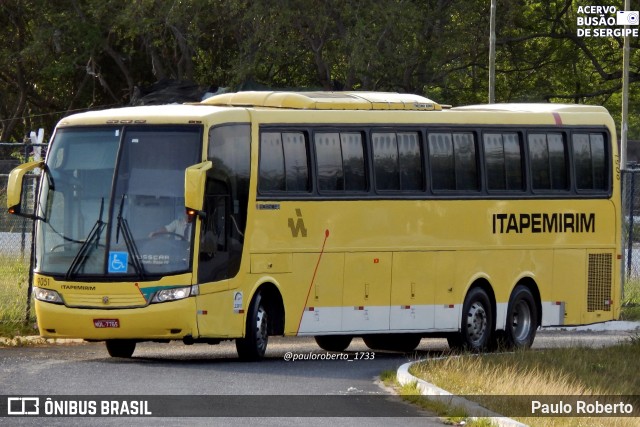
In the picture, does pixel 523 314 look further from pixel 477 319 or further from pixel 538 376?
pixel 538 376

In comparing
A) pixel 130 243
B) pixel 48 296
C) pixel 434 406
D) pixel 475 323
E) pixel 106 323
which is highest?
pixel 130 243

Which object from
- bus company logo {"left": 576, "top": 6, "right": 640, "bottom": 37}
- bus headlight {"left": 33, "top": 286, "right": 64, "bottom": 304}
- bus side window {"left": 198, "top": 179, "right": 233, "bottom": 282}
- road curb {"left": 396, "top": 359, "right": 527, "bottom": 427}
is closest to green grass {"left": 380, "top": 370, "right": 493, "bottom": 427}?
road curb {"left": 396, "top": 359, "right": 527, "bottom": 427}

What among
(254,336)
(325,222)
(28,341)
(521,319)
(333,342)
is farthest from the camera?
(521,319)

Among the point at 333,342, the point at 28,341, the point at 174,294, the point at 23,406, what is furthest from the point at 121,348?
the point at 23,406

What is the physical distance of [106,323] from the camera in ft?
56.5

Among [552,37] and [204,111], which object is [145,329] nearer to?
[204,111]

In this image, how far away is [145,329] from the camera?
17281 millimetres

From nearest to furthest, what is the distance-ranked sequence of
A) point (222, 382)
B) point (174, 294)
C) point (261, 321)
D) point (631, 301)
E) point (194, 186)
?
point (222, 382) < point (194, 186) < point (174, 294) < point (261, 321) < point (631, 301)

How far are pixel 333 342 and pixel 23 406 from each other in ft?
29.4

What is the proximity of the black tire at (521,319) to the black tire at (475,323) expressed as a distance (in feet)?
1.16

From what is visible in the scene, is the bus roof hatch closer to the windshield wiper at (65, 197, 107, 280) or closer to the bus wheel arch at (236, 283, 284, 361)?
the bus wheel arch at (236, 283, 284, 361)

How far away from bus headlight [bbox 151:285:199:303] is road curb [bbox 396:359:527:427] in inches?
105

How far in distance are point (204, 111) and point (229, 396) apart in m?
4.99

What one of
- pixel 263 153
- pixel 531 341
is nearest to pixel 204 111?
pixel 263 153
